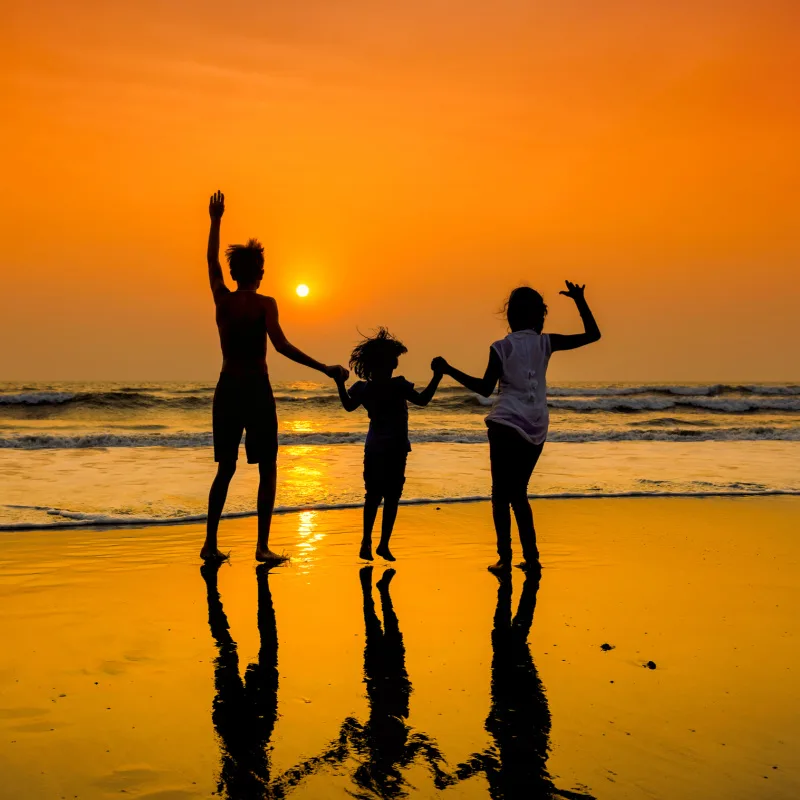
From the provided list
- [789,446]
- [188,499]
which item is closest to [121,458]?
[188,499]

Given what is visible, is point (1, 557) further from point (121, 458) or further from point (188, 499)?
point (121, 458)

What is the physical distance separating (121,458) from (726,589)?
36.5 ft

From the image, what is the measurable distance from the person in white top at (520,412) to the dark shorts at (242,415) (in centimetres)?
151

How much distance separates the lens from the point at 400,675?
3.54 metres

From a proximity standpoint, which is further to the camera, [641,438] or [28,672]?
[641,438]

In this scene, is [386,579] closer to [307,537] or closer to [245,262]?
[307,537]

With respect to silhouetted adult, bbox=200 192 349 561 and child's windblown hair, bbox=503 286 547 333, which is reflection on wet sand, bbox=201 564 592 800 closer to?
silhouetted adult, bbox=200 192 349 561

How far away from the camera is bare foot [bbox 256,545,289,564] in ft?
19.2

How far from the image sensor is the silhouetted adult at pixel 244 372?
600 cm

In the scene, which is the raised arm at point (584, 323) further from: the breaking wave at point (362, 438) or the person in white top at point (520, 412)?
the breaking wave at point (362, 438)

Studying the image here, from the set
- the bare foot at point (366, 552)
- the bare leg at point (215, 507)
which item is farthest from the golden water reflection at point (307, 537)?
the bare leg at point (215, 507)

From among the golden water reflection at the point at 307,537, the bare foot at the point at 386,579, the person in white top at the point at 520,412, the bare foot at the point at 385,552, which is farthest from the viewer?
the golden water reflection at the point at 307,537

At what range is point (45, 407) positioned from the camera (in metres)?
36.5

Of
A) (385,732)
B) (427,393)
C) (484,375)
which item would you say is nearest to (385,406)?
(427,393)
